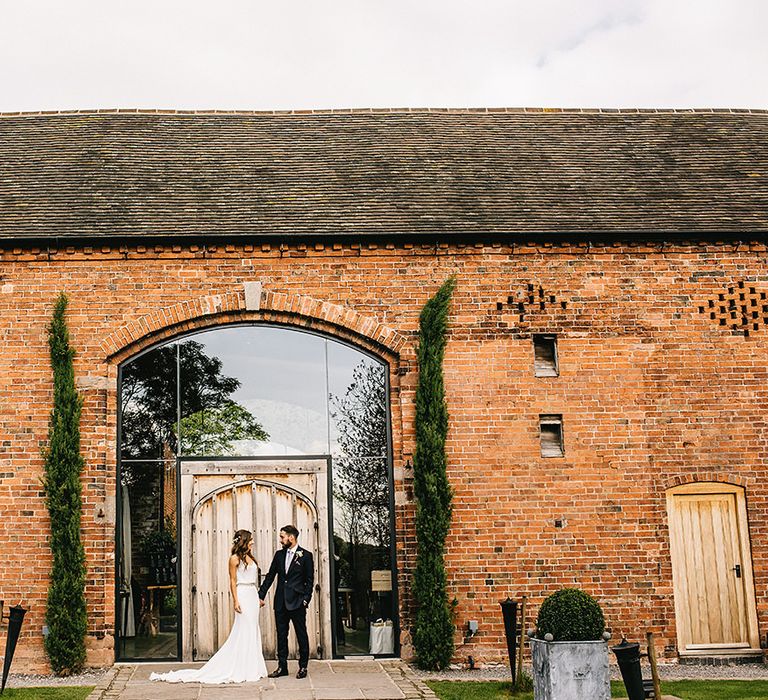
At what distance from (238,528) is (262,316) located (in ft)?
9.49

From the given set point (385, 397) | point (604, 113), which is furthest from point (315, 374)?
point (604, 113)

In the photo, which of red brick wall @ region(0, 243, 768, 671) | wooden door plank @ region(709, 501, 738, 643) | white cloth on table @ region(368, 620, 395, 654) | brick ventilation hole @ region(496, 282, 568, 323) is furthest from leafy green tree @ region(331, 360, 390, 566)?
wooden door plank @ region(709, 501, 738, 643)

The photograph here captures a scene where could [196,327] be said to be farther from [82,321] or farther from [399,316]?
[399,316]

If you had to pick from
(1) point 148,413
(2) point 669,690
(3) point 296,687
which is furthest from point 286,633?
(2) point 669,690

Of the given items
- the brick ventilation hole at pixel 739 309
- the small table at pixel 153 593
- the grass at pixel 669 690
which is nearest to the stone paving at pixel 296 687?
the grass at pixel 669 690

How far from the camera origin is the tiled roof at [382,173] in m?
13.2

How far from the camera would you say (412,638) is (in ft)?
39.5

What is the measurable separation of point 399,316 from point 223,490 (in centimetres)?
Result: 337

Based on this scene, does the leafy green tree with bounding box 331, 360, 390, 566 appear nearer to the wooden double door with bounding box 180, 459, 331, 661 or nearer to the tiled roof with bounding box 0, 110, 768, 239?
the wooden double door with bounding box 180, 459, 331, 661

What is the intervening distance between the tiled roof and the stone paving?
5.74 metres

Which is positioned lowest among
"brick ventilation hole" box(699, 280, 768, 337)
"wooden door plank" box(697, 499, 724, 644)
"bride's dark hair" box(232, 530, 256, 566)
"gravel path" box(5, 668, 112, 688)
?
"gravel path" box(5, 668, 112, 688)

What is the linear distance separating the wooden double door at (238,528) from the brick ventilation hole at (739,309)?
591 centimetres

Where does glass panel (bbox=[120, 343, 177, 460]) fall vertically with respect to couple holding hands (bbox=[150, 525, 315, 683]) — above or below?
above

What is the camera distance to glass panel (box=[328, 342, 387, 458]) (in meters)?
12.7
